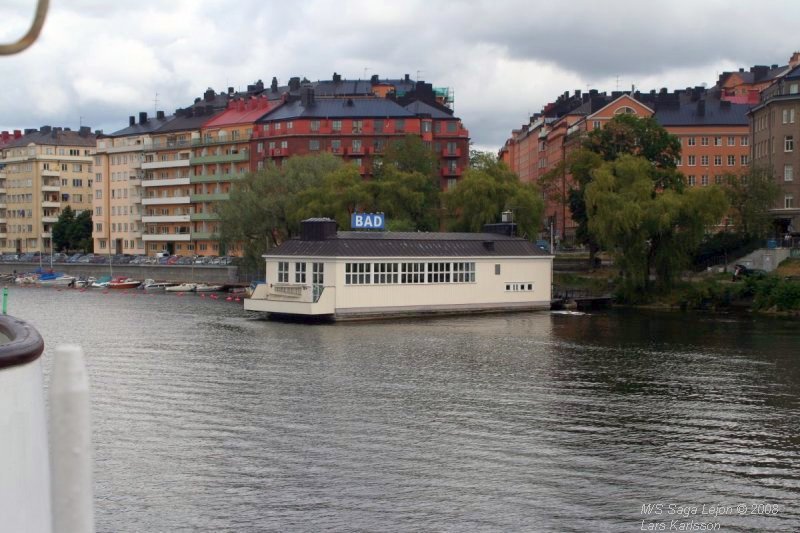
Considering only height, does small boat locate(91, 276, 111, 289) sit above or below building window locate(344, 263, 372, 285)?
below

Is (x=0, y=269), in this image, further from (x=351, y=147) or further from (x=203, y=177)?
(x=351, y=147)

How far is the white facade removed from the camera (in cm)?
6247

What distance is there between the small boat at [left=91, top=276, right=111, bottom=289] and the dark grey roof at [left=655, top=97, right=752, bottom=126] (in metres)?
69.7

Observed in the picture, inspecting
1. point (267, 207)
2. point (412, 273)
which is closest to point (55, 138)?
point (267, 207)

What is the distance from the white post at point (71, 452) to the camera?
16.7 ft

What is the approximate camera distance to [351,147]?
122 meters

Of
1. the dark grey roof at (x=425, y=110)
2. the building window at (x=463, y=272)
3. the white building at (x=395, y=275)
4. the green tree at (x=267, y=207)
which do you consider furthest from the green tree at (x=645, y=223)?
the dark grey roof at (x=425, y=110)

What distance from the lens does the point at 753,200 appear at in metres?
88.4

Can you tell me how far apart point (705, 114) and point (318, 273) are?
8082 cm

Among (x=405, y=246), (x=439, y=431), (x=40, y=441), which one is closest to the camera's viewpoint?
(x=40, y=441)

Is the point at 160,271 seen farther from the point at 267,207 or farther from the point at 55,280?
the point at 267,207

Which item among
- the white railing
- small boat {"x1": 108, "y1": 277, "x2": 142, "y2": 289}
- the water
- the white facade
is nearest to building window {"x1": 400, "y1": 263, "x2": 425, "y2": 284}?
the white facade

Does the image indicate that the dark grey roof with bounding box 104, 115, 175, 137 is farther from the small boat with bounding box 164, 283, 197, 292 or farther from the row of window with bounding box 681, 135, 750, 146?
the row of window with bounding box 681, 135, 750, 146

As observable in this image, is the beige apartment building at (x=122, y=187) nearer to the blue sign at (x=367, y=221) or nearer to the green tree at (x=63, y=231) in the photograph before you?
the green tree at (x=63, y=231)
